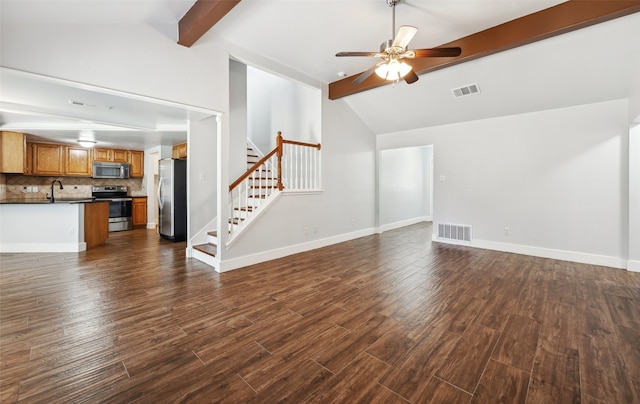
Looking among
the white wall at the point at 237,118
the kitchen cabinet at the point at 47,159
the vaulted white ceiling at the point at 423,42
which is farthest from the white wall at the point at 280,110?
the kitchen cabinet at the point at 47,159

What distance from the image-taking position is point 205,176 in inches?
195

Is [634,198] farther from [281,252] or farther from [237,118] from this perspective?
[237,118]

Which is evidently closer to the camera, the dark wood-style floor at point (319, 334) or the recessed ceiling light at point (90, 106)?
the dark wood-style floor at point (319, 334)

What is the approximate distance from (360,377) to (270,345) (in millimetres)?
753

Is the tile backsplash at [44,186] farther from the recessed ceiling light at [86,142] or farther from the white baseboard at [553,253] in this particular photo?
the white baseboard at [553,253]

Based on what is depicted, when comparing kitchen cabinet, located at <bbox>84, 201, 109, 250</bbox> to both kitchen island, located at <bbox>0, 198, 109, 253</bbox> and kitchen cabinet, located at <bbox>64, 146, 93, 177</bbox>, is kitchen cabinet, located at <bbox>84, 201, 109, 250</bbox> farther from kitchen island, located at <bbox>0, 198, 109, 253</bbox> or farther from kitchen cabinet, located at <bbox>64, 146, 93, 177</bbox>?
kitchen cabinet, located at <bbox>64, 146, 93, 177</bbox>

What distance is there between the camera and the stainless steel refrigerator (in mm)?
5836

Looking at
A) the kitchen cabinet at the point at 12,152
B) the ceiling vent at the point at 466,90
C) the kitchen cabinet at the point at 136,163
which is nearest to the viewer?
the ceiling vent at the point at 466,90

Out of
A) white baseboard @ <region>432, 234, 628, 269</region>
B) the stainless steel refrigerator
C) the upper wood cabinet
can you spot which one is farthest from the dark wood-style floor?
the upper wood cabinet

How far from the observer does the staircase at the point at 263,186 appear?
166 inches

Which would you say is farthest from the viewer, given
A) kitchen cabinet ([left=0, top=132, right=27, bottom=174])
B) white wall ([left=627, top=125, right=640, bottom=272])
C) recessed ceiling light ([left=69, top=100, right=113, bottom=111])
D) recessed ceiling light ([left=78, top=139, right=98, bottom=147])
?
recessed ceiling light ([left=78, top=139, right=98, bottom=147])

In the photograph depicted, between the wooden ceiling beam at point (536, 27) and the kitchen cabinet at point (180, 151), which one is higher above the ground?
the wooden ceiling beam at point (536, 27)

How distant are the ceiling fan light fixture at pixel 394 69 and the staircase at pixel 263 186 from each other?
6.96 ft

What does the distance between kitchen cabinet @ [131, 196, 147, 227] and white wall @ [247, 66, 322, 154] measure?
3.85 meters
